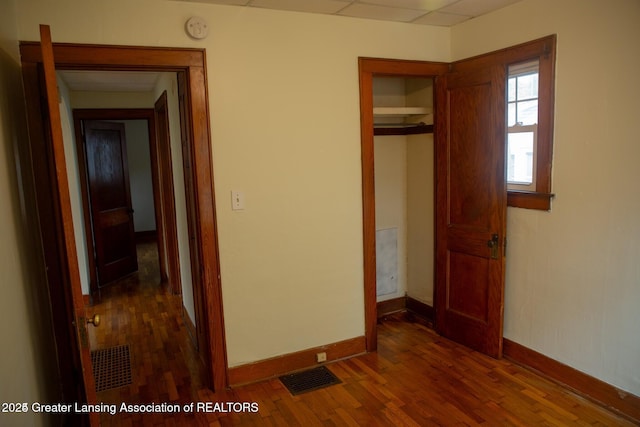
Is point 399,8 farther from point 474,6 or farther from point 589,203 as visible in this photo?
point 589,203

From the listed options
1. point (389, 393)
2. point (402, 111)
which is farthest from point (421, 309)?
point (402, 111)

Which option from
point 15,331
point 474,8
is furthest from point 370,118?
point 15,331

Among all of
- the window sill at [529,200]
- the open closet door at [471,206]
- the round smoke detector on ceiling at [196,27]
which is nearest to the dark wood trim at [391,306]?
the open closet door at [471,206]

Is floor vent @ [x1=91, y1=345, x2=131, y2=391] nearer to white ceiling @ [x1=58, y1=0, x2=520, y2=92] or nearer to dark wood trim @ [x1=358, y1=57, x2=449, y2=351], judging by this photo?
dark wood trim @ [x1=358, y1=57, x2=449, y2=351]

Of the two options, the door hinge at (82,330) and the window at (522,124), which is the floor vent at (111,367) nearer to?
the door hinge at (82,330)

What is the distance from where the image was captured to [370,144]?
10.8 feet

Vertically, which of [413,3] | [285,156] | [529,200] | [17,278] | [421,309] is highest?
[413,3]

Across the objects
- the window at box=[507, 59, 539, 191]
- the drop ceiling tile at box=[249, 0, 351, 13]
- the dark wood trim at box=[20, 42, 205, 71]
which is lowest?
the window at box=[507, 59, 539, 191]

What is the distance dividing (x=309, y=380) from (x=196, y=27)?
95.6 inches

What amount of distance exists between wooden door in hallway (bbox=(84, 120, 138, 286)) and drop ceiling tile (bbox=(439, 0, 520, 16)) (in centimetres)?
447

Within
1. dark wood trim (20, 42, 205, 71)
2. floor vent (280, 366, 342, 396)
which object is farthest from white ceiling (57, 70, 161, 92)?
floor vent (280, 366, 342, 396)

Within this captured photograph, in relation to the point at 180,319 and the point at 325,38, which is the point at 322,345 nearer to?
the point at 180,319

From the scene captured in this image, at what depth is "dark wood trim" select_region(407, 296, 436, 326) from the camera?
402 centimetres

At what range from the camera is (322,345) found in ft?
10.9
